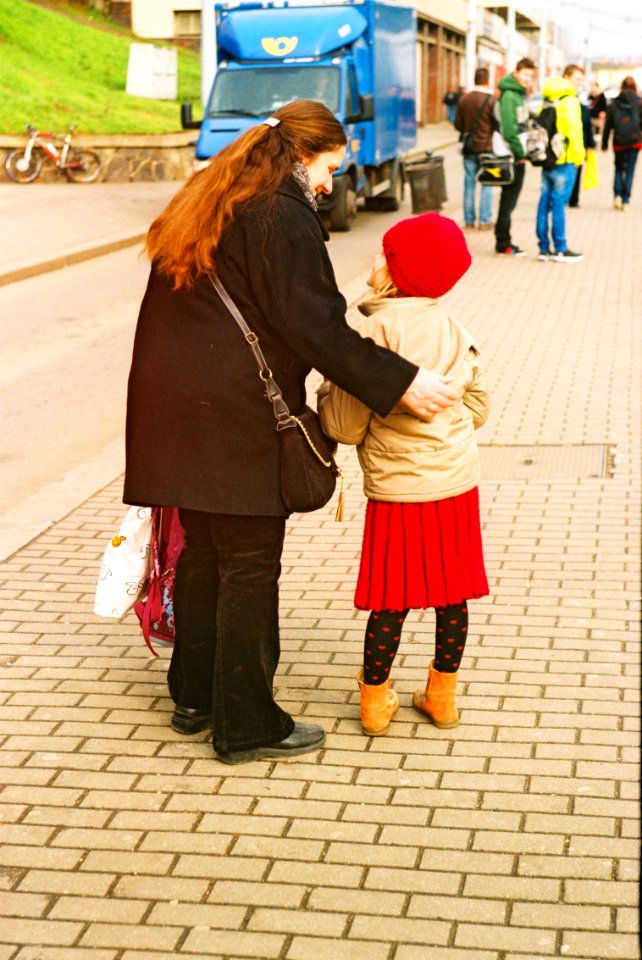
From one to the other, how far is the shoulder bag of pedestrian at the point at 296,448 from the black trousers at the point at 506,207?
39.5ft

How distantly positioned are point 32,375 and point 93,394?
0.86 metres

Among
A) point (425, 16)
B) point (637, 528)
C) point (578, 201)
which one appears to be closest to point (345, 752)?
point (637, 528)

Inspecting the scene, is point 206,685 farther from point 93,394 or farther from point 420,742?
point 93,394

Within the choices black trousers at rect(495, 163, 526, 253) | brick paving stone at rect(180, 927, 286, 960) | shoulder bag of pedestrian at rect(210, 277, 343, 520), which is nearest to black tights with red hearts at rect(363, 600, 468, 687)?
shoulder bag of pedestrian at rect(210, 277, 343, 520)

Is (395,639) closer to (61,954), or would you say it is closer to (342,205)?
(61,954)

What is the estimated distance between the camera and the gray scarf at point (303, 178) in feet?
12.0

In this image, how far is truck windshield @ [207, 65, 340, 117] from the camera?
723 inches

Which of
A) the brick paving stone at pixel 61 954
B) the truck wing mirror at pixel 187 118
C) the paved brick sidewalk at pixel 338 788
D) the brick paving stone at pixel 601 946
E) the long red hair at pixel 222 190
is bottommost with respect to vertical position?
the paved brick sidewalk at pixel 338 788

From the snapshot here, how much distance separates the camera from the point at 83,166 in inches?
915

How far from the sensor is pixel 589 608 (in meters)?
5.19

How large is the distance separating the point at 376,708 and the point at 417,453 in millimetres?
795

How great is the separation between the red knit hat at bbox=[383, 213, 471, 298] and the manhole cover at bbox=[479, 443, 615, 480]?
3.53 meters

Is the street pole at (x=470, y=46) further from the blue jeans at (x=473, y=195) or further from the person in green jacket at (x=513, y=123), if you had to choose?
the person in green jacket at (x=513, y=123)

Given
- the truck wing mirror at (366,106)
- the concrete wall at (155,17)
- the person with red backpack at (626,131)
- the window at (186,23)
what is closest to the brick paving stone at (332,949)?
the truck wing mirror at (366,106)
